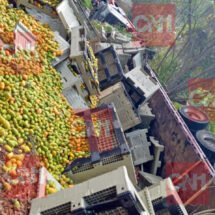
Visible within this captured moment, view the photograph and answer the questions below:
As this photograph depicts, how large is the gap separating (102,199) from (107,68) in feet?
12.4

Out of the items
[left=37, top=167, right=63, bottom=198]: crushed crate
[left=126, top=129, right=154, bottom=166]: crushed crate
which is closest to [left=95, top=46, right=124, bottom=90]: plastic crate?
[left=126, top=129, right=154, bottom=166]: crushed crate

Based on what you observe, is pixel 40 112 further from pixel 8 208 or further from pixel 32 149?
pixel 8 208

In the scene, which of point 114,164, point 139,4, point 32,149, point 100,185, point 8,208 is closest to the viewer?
point 100,185

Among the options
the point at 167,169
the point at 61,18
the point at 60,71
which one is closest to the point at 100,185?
the point at 60,71

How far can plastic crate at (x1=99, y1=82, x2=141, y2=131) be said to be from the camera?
6.34 metres

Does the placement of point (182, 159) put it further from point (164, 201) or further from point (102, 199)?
point (102, 199)

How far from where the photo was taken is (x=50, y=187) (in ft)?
13.0

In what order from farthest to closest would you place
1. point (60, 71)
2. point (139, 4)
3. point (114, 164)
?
point (139, 4) < point (60, 71) < point (114, 164)

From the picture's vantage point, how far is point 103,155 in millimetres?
4625

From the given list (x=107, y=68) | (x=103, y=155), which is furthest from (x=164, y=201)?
(x=107, y=68)

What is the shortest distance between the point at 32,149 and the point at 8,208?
→ 983 mm

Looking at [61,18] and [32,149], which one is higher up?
[61,18]

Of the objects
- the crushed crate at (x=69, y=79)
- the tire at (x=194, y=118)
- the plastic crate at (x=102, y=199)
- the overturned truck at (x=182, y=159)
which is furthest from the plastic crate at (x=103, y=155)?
the tire at (x=194, y=118)

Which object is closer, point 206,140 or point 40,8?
point 40,8
